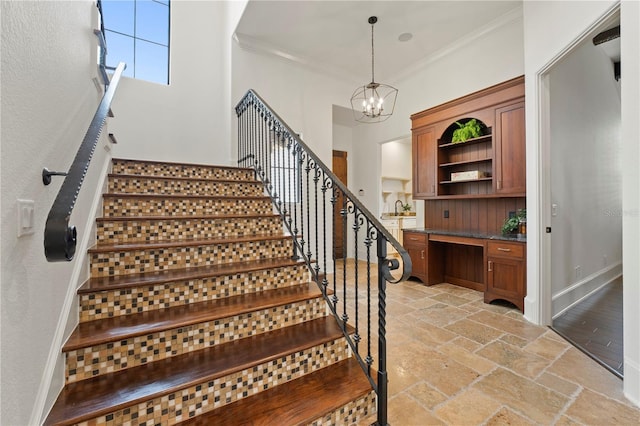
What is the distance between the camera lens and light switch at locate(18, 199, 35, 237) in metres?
0.98

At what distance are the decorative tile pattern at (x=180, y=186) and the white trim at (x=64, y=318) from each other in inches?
16.4

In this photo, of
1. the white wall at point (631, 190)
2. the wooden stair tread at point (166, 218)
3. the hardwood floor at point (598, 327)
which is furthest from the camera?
the hardwood floor at point (598, 327)

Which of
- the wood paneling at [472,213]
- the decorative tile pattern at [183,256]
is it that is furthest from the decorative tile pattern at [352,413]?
the wood paneling at [472,213]

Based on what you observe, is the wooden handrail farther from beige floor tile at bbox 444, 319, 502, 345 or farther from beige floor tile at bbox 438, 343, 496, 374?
beige floor tile at bbox 444, 319, 502, 345

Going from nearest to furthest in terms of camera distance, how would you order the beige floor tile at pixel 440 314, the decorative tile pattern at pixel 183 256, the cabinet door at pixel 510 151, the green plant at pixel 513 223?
the decorative tile pattern at pixel 183 256 → the beige floor tile at pixel 440 314 → the cabinet door at pixel 510 151 → the green plant at pixel 513 223

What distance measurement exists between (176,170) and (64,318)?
2.05 m

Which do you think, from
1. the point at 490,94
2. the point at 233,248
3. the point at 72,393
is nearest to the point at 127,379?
the point at 72,393

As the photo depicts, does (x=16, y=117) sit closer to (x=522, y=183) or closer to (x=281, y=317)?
(x=281, y=317)

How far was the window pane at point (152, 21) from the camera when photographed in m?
4.22

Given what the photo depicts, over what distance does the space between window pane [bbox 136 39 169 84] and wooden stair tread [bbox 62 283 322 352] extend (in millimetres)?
3913

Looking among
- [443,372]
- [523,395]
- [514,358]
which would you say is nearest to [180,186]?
[443,372]

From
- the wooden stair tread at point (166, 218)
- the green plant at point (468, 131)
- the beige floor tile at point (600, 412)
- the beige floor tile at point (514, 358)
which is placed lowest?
the beige floor tile at point (600, 412)

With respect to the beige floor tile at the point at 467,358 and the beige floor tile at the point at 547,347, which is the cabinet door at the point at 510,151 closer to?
the beige floor tile at the point at 547,347

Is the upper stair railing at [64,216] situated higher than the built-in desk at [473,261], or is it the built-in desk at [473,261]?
the upper stair railing at [64,216]
